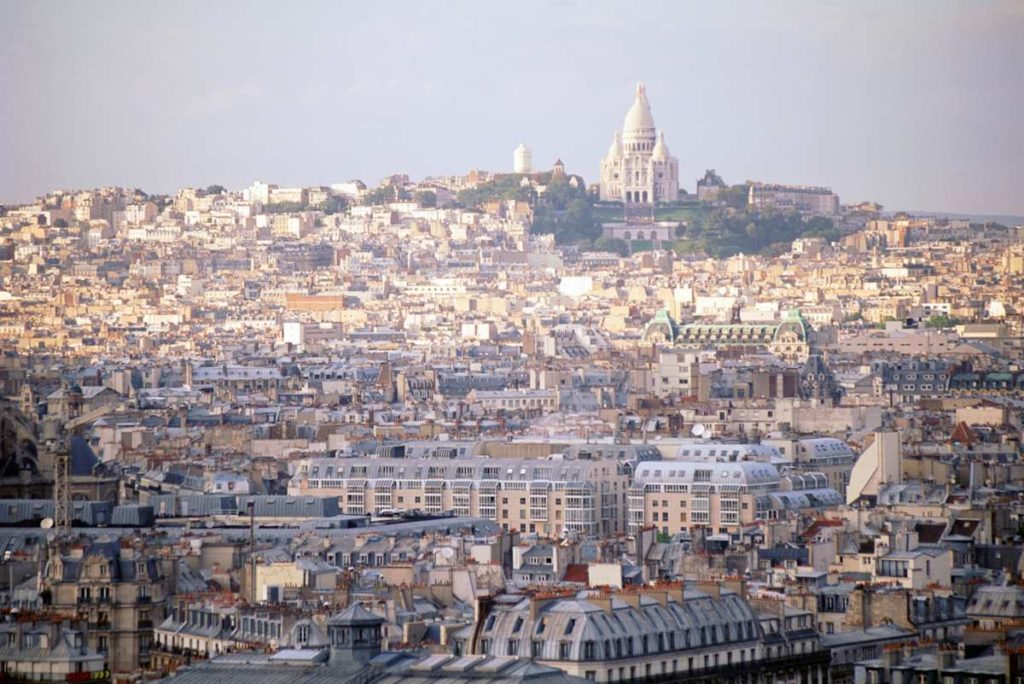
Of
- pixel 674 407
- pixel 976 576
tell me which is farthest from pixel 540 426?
pixel 976 576

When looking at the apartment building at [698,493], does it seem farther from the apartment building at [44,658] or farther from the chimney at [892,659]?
the chimney at [892,659]

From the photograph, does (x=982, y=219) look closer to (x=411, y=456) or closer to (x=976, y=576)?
(x=411, y=456)

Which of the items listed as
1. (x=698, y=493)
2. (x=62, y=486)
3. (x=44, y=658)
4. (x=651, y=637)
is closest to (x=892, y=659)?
(x=651, y=637)

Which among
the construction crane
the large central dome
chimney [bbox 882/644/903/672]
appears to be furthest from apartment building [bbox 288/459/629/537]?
the large central dome

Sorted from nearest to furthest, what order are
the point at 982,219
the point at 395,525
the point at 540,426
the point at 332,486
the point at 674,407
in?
1. the point at 395,525
2. the point at 332,486
3. the point at 540,426
4. the point at 674,407
5. the point at 982,219

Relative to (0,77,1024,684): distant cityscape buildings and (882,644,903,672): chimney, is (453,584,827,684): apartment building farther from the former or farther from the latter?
(882,644,903,672): chimney

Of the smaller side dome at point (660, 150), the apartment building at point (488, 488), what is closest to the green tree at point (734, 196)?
the smaller side dome at point (660, 150)

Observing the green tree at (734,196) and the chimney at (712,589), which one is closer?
the chimney at (712,589)
